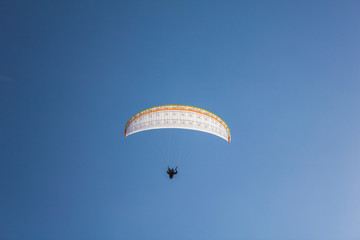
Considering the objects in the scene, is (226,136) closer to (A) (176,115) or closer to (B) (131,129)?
Result: (A) (176,115)

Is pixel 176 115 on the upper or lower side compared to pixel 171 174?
upper

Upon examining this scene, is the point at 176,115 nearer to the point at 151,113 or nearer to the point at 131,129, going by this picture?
the point at 151,113

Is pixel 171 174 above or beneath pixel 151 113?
beneath

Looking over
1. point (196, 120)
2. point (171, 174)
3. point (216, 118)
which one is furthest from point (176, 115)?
point (171, 174)

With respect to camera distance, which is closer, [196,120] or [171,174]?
[196,120]

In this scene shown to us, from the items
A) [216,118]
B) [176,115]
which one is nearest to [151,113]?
[176,115]

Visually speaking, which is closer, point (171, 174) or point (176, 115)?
point (176, 115)

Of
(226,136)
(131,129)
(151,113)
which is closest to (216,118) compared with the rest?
(226,136)

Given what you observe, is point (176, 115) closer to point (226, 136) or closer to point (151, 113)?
point (151, 113)
